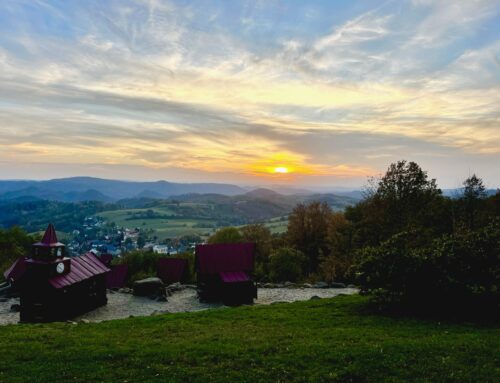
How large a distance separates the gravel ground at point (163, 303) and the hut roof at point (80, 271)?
3.52m

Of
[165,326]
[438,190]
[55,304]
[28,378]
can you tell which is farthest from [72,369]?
[438,190]

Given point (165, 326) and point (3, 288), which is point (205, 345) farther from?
point (3, 288)

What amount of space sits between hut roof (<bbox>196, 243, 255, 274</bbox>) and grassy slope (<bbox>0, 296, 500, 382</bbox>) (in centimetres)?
1744

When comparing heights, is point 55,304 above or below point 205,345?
below

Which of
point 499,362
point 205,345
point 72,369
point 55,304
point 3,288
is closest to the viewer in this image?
point 499,362

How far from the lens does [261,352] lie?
18.0 meters

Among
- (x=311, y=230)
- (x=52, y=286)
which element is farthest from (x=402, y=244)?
(x=311, y=230)

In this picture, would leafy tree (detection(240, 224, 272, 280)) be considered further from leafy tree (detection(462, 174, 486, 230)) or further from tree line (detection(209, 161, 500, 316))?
leafy tree (detection(462, 174, 486, 230))

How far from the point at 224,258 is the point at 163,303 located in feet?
26.0

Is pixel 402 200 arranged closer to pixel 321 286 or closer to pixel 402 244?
pixel 321 286

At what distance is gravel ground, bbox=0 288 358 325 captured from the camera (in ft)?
124

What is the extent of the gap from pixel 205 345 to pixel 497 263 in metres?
19.0

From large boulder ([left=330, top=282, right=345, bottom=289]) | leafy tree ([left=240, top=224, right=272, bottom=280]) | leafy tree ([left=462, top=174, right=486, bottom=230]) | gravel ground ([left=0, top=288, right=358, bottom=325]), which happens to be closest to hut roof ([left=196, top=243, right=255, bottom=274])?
gravel ground ([left=0, top=288, right=358, bottom=325])

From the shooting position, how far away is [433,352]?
17031mm
